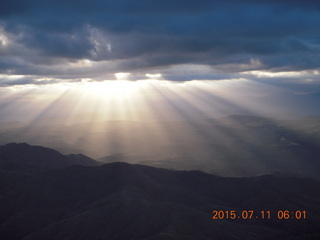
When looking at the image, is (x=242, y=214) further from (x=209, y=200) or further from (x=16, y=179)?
(x=16, y=179)

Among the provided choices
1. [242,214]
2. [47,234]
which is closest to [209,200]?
[242,214]

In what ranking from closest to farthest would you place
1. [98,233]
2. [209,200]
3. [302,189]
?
[98,233]
[209,200]
[302,189]

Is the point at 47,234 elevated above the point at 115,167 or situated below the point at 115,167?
below
